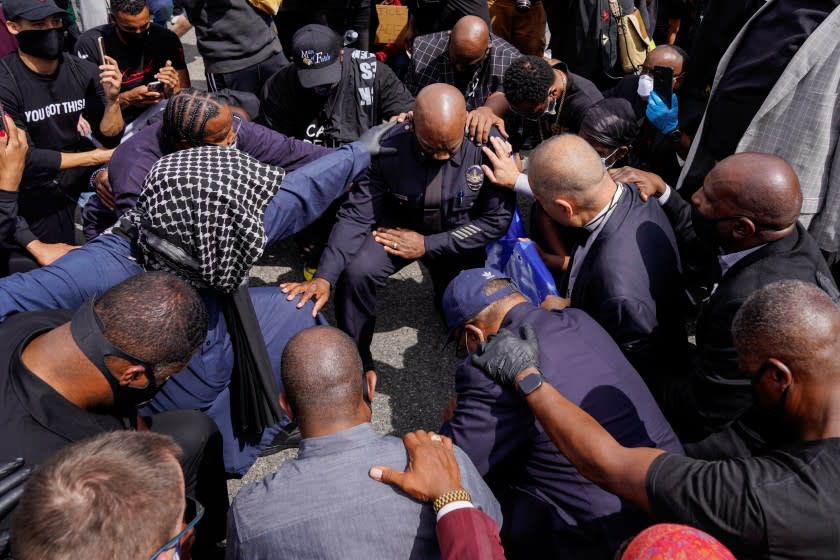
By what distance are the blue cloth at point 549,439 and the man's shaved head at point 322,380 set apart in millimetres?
504

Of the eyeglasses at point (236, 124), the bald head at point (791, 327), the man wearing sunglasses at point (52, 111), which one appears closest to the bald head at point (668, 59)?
the eyeglasses at point (236, 124)

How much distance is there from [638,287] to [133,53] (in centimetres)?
424

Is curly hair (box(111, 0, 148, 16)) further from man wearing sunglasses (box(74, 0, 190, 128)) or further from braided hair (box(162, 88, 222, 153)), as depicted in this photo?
braided hair (box(162, 88, 222, 153))

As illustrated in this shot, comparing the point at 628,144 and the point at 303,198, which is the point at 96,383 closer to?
the point at 303,198

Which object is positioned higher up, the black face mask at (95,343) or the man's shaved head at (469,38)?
the man's shaved head at (469,38)

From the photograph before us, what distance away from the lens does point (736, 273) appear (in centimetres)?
267

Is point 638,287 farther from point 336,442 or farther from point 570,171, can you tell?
point 336,442

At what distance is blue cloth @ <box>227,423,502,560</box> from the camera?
5.89ft

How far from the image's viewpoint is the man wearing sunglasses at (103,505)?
1.45 m

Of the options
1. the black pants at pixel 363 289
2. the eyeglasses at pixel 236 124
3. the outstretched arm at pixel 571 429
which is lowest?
the black pants at pixel 363 289

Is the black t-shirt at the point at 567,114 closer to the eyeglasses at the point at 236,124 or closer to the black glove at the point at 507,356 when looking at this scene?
the eyeglasses at the point at 236,124

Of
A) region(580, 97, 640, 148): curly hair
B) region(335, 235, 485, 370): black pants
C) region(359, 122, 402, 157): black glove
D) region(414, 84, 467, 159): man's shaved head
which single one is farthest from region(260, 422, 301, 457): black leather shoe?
region(580, 97, 640, 148): curly hair

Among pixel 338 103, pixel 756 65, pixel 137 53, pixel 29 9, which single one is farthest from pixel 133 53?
pixel 756 65

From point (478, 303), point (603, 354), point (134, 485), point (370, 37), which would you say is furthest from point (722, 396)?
point (370, 37)
